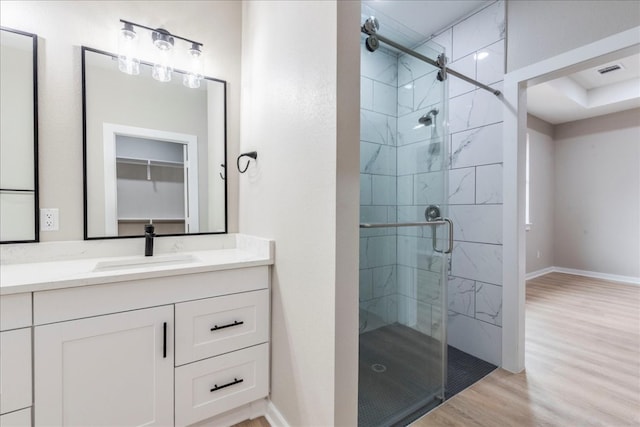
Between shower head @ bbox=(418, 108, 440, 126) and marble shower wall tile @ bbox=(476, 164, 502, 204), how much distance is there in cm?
59

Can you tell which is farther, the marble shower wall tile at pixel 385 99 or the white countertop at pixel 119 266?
the marble shower wall tile at pixel 385 99

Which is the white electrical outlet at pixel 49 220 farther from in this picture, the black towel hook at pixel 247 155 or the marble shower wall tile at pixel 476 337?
the marble shower wall tile at pixel 476 337

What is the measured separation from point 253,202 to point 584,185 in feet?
19.3

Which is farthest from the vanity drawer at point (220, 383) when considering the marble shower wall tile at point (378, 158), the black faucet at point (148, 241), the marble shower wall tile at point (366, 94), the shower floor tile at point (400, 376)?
the marble shower wall tile at point (366, 94)

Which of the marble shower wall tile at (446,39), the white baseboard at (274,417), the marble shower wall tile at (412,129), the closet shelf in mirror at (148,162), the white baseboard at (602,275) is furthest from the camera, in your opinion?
the white baseboard at (602,275)

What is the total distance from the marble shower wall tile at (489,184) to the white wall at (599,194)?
421 cm

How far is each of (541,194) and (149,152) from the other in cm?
594

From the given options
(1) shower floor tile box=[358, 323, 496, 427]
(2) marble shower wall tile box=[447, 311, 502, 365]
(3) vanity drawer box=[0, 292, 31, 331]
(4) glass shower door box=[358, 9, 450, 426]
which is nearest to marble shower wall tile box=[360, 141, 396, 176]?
(4) glass shower door box=[358, 9, 450, 426]

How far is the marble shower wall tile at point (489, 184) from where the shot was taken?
2100 mm

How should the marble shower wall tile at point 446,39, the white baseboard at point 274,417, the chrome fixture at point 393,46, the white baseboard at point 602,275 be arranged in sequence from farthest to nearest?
1. the white baseboard at point 602,275
2. the marble shower wall tile at point 446,39
3. the chrome fixture at point 393,46
4. the white baseboard at point 274,417

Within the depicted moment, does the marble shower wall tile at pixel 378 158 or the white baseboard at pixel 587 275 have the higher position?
the marble shower wall tile at pixel 378 158

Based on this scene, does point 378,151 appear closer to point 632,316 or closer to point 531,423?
point 531,423

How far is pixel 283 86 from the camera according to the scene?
1482mm

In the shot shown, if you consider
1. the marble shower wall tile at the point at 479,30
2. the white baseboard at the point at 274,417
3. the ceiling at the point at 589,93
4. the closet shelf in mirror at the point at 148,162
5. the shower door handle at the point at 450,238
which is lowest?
the white baseboard at the point at 274,417
